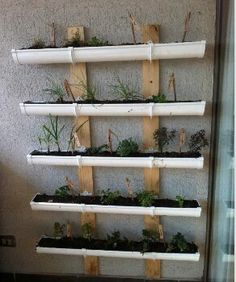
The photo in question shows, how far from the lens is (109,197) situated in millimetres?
1857

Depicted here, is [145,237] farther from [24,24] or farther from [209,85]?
[24,24]

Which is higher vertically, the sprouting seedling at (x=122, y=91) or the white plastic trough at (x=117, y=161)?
the sprouting seedling at (x=122, y=91)

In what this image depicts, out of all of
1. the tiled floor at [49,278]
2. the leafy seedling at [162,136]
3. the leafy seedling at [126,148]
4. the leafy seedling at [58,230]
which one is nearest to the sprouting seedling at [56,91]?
the leafy seedling at [126,148]

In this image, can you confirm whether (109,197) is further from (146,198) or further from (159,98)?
(159,98)

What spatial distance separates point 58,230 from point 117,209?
43 centimetres

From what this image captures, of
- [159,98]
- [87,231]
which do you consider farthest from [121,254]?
[159,98]

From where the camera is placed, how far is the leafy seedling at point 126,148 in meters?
1.74

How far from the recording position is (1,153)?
1.96 metres

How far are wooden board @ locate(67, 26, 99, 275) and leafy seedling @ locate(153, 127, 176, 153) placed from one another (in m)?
0.38

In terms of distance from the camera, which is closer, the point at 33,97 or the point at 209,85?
the point at 209,85

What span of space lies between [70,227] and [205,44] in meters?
1.29

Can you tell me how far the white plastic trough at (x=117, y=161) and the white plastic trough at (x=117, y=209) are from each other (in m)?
0.24

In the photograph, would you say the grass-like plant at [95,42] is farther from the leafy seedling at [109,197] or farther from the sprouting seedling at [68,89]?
the leafy seedling at [109,197]

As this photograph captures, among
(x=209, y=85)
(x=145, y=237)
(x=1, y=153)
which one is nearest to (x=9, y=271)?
(x=1, y=153)
